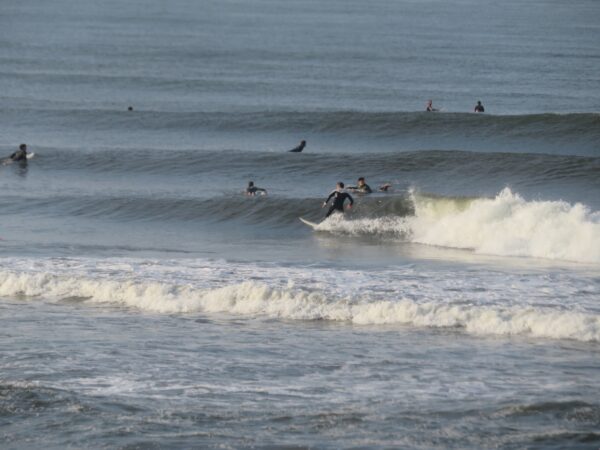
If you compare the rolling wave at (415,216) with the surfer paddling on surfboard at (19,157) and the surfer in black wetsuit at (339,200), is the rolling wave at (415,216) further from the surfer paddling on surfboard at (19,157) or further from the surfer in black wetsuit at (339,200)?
the surfer paddling on surfboard at (19,157)

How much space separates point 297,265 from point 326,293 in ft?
11.5

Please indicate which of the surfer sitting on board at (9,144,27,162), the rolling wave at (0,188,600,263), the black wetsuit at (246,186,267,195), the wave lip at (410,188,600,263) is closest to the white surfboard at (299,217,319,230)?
the rolling wave at (0,188,600,263)

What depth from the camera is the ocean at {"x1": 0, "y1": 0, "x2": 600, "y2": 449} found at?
521 inches

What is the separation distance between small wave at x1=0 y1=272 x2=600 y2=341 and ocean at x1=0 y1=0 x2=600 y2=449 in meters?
0.05

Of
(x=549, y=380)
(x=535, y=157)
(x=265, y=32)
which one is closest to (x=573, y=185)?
(x=535, y=157)

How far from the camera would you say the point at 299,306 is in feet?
63.3

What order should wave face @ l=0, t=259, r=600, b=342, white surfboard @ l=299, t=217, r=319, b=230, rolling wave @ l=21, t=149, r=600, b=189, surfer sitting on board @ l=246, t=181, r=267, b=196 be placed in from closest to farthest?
wave face @ l=0, t=259, r=600, b=342
white surfboard @ l=299, t=217, r=319, b=230
surfer sitting on board @ l=246, t=181, r=267, b=196
rolling wave @ l=21, t=149, r=600, b=189

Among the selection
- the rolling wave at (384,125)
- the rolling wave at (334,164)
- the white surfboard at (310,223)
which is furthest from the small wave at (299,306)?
the rolling wave at (384,125)

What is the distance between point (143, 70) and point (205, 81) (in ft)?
26.0

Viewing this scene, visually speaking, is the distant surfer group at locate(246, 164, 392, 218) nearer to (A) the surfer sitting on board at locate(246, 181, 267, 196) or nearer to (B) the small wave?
(A) the surfer sitting on board at locate(246, 181, 267, 196)

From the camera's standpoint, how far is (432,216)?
29062mm

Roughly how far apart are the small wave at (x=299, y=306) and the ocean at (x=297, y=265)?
49mm

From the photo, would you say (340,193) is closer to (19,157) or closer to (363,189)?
(363,189)

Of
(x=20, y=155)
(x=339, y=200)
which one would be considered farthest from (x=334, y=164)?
(x=20, y=155)
